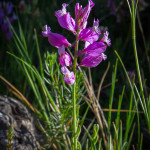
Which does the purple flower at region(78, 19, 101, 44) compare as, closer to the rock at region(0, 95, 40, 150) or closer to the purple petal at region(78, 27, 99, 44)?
the purple petal at region(78, 27, 99, 44)

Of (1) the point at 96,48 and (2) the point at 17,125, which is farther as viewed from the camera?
(2) the point at 17,125

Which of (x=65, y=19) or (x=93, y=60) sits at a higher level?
(x=65, y=19)

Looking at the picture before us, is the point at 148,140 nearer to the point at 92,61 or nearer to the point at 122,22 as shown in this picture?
the point at 92,61

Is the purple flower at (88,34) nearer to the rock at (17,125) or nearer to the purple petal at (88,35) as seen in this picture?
the purple petal at (88,35)

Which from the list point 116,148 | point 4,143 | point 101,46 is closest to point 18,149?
point 4,143

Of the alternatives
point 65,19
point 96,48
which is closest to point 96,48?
point 96,48

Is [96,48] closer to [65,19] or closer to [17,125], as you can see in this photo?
[65,19]
